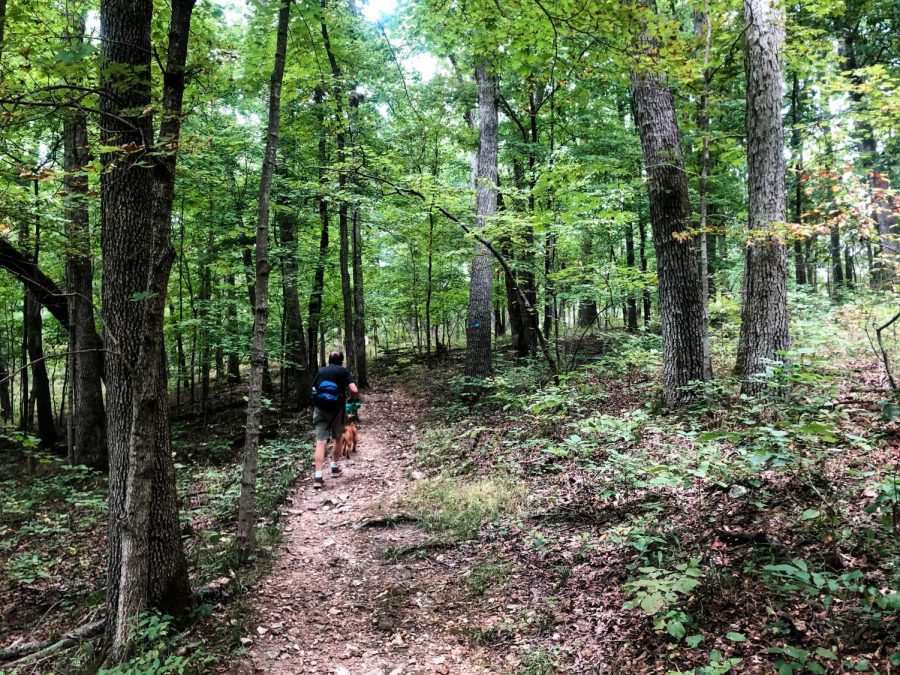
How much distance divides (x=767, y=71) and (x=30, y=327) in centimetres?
1888

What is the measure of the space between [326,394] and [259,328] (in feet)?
8.87

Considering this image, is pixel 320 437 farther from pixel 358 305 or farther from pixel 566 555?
pixel 358 305

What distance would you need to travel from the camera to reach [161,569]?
4.50 meters

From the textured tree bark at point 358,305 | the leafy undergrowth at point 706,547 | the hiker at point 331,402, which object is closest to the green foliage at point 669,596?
the leafy undergrowth at point 706,547

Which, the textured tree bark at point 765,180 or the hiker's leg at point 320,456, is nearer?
the textured tree bark at point 765,180

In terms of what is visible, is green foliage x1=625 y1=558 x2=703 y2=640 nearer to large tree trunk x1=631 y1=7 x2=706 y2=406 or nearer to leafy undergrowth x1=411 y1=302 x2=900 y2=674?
leafy undergrowth x1=411 y1=302 x2=900 y2=674

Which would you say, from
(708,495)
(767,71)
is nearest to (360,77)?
(767,71)

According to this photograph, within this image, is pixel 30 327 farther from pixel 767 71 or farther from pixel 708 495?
pixel 767 71

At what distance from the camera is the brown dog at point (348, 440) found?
962 centimetres

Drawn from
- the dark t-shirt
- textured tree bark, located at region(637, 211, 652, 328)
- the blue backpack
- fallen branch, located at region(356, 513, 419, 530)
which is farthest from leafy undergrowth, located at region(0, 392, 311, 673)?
textured tree bark, located at region(637, 211, 652, 328)

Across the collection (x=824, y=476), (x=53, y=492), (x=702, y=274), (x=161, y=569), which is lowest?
(x=53, y=492)

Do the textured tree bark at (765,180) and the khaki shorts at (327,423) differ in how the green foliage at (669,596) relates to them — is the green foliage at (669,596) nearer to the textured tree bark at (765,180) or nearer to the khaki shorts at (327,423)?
the textured tree bark at (765,180)

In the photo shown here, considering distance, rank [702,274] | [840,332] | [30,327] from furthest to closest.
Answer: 1. [30,327]
2. [840,332]
3. [702,274]

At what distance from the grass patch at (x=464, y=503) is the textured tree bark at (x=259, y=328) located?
218cm
